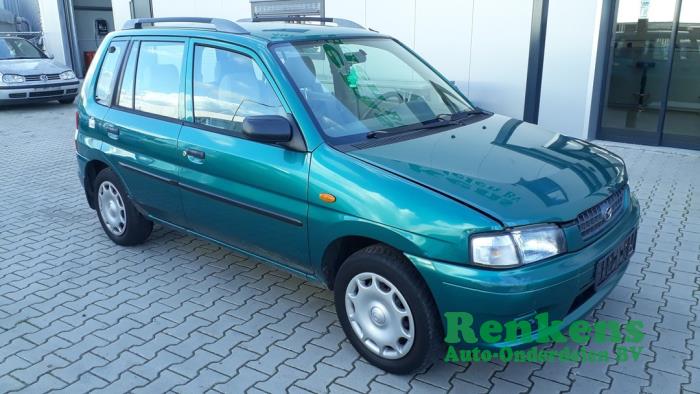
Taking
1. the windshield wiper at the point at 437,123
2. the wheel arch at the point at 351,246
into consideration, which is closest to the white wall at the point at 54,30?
the windshield wiper at the point at 437,123

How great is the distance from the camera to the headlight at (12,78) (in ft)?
40.5

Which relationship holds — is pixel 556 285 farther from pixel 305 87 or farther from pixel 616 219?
pixel 305 87

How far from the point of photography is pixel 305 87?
139 inches

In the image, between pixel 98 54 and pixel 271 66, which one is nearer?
pixel 271 66

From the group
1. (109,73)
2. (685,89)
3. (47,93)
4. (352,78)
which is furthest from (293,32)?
(47,93)

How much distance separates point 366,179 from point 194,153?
141 centimetres

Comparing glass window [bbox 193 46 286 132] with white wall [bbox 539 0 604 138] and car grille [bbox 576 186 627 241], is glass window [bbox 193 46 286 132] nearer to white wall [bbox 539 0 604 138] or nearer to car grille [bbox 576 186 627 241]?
car grille [bbox 576 186 627 241]

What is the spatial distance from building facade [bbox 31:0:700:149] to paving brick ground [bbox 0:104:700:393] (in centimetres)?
279

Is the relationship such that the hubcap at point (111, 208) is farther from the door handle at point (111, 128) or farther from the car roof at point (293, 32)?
the car roof at point (293, 32)

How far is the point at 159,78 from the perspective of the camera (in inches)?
171

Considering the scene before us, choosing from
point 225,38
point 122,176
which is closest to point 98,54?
point 122,176

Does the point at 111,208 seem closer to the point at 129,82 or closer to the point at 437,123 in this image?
the point at 129,82

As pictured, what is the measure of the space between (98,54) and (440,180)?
347cm

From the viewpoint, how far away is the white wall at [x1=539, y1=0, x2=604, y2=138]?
7973 millimetres
